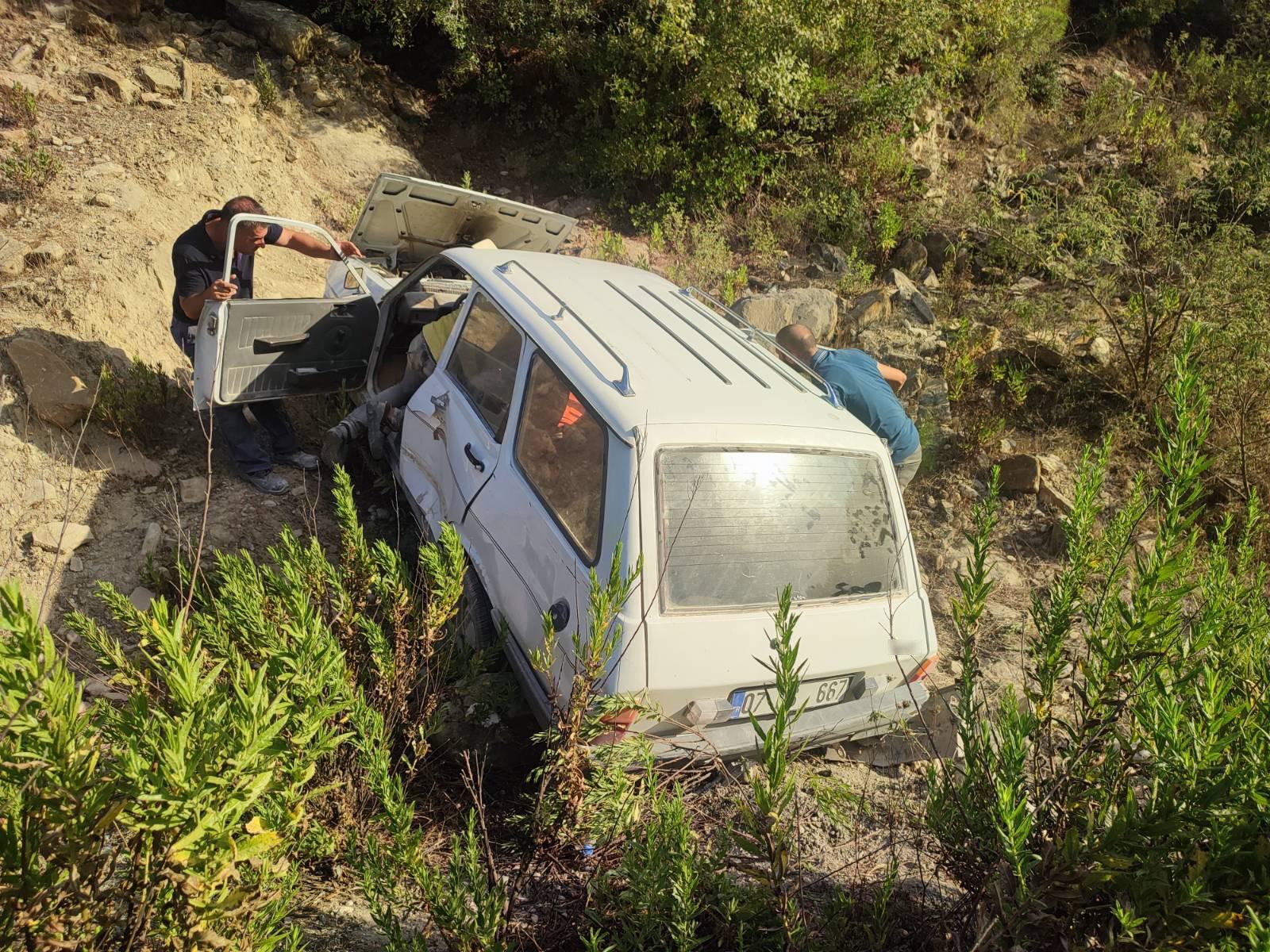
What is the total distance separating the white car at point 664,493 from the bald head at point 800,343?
0.60 meters

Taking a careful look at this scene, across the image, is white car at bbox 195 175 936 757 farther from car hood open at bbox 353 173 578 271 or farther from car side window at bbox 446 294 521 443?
car hood open at bbox 353 173 578 271

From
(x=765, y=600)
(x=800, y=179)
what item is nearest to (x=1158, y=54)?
(x=800, y=179)

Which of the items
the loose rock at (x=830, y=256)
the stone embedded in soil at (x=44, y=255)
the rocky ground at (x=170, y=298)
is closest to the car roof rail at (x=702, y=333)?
the rocky ground at (x=170, y=298)

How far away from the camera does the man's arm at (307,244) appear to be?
15.3 feet

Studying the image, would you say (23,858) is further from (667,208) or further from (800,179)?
(800,179)

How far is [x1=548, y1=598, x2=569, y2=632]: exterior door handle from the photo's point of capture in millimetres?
2641

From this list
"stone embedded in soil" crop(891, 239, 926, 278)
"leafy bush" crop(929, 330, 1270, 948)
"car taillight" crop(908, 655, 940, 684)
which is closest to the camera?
"leafy bush" crop(929, 330, 1270, 948)

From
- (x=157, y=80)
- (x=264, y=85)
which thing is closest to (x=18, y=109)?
(x=157, y=80)

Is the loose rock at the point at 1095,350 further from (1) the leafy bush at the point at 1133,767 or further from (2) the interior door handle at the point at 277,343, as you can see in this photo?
(2) the interior door handle at the point at 277,343

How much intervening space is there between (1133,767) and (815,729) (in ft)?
4.02

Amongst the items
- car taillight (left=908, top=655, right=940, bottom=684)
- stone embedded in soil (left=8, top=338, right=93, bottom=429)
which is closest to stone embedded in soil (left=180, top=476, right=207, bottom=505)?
stone embedded in soil (left=8, top=338, right=93, bottom=429)

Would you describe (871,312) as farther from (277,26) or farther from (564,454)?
(277,26)

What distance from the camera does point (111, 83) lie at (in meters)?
6.79

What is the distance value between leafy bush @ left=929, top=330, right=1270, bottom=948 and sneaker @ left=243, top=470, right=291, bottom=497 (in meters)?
3.77
